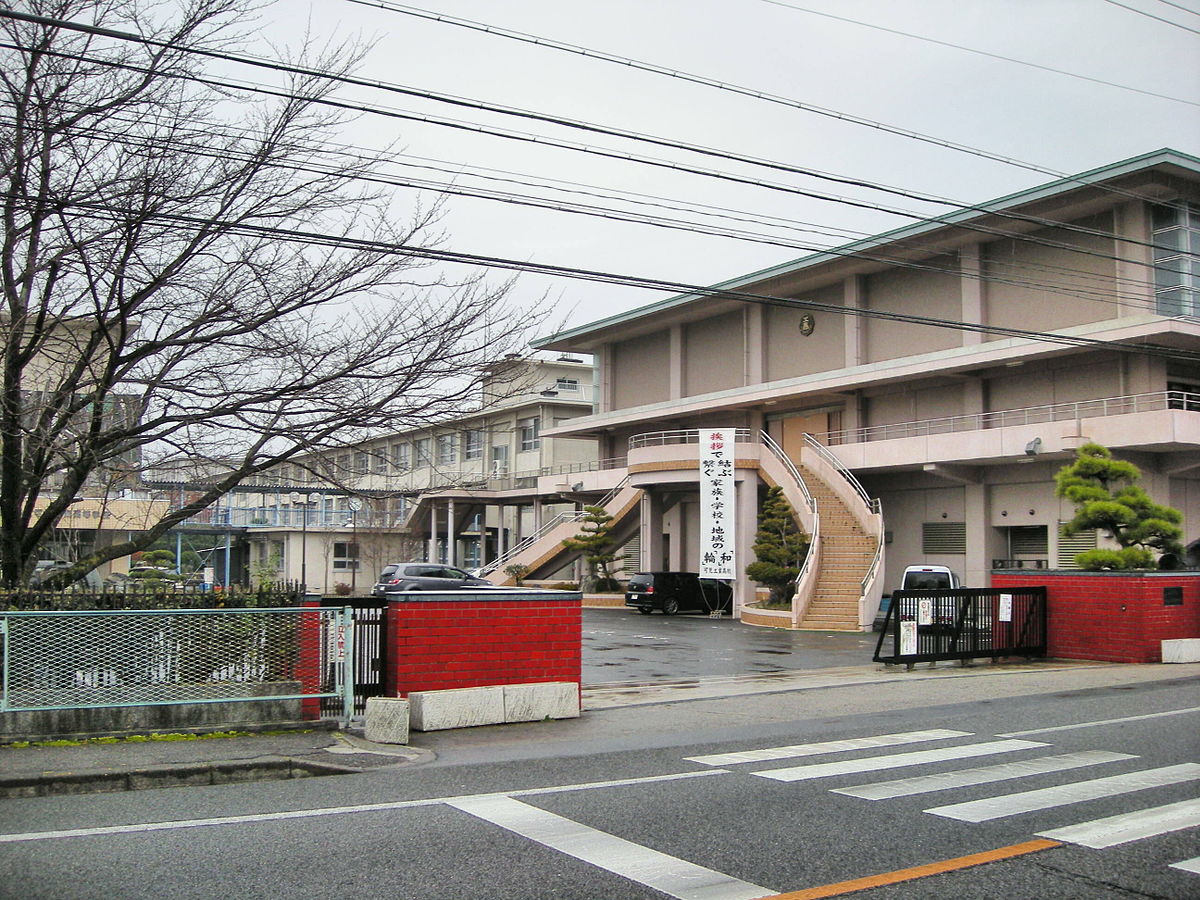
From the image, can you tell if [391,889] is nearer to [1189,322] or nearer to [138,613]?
[138,613]

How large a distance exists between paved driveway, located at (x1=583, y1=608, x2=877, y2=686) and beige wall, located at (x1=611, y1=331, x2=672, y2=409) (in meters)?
19.5

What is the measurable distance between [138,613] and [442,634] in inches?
131

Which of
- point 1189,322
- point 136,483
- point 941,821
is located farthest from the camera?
point 1189,322

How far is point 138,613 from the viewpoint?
10547 millimetres

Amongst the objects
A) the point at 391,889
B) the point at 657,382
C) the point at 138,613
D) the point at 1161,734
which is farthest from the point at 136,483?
the point at 657,382

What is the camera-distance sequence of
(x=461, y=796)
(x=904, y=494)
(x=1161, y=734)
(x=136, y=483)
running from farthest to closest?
(x=904, y=494), (x=136, y=483), (x=1161, y=734), (x=461, y=796)

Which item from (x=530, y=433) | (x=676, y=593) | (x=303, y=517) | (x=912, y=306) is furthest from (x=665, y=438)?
(x=303, y=517)

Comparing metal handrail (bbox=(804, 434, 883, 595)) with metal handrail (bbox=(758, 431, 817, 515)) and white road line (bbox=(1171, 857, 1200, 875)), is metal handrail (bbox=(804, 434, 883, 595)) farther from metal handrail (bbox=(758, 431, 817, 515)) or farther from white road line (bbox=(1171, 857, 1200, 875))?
white road line (bbox=(1171, 857, 1200, 875))

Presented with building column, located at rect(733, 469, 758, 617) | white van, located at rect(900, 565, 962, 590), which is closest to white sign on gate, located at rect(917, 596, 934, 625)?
white van, located at rect(900, 565, 962, 590)

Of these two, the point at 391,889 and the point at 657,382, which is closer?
the point at 391,889

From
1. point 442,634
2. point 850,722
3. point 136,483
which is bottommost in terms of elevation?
point 850,722

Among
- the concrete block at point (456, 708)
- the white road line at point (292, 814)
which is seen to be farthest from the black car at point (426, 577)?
the white road line at point (292, 814)

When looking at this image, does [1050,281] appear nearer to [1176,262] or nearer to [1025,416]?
[1176,262]

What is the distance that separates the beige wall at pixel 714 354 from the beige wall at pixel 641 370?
1468mm
